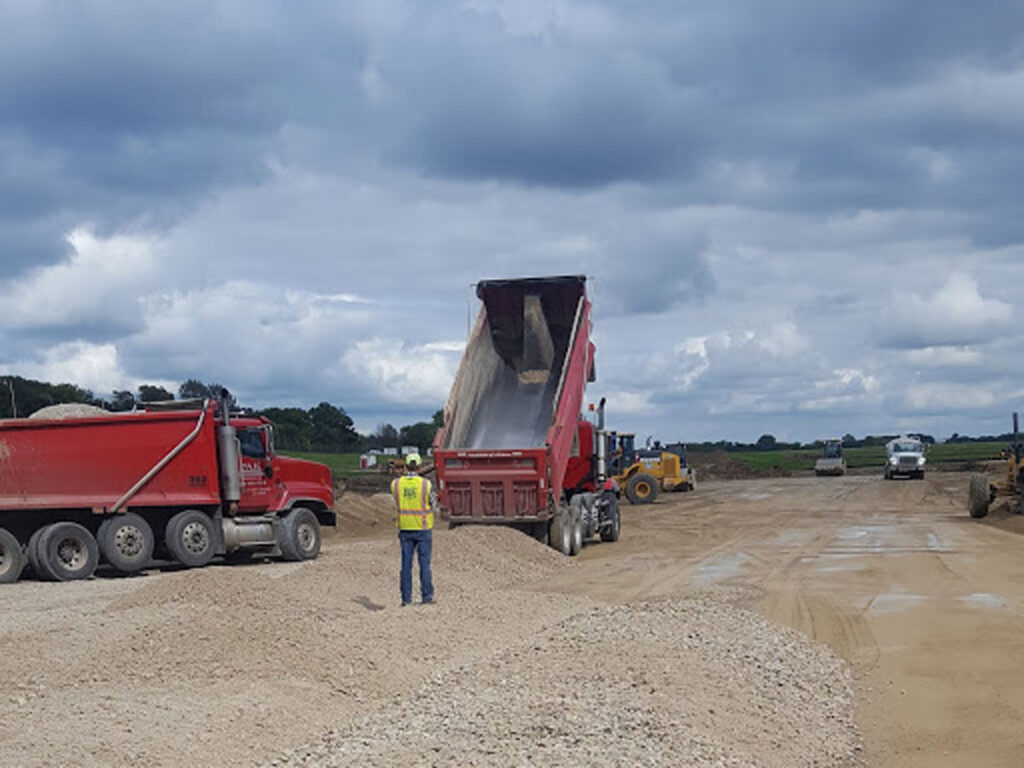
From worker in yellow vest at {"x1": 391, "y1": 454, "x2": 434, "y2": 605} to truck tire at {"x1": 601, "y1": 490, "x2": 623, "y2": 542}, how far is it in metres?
11.6

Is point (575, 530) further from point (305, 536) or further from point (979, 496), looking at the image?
point (979, 496)

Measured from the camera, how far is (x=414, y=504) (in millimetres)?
13078

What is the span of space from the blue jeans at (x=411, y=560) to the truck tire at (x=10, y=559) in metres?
7.82

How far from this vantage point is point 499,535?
19531 millimetres

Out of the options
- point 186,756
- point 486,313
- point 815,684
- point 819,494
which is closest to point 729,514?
point 819,494

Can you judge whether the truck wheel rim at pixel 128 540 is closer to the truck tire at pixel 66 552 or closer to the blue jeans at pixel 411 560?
the truck tire at pixel 66 552

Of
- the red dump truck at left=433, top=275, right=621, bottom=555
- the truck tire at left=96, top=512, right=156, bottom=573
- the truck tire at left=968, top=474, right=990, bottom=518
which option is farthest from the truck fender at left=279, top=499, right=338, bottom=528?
the truck tire at left=968, top=474, right=990, bottom=518

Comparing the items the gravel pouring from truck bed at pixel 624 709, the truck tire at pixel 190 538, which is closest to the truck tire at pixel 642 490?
the truck tire at pixel 190 538

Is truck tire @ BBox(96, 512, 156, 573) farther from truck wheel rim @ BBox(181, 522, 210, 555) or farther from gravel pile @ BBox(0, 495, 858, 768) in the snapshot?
gravel pile @ BBox(0, 495, 858, 768)

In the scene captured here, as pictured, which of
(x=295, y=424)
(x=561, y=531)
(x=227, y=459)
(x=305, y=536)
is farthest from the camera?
(x=295, y=424)

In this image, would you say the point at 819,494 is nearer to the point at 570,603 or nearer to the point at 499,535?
the point at 499,535

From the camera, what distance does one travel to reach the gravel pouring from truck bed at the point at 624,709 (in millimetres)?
7199

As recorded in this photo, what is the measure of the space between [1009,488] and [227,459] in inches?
801

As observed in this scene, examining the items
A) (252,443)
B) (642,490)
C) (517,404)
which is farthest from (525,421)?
(642,490)
